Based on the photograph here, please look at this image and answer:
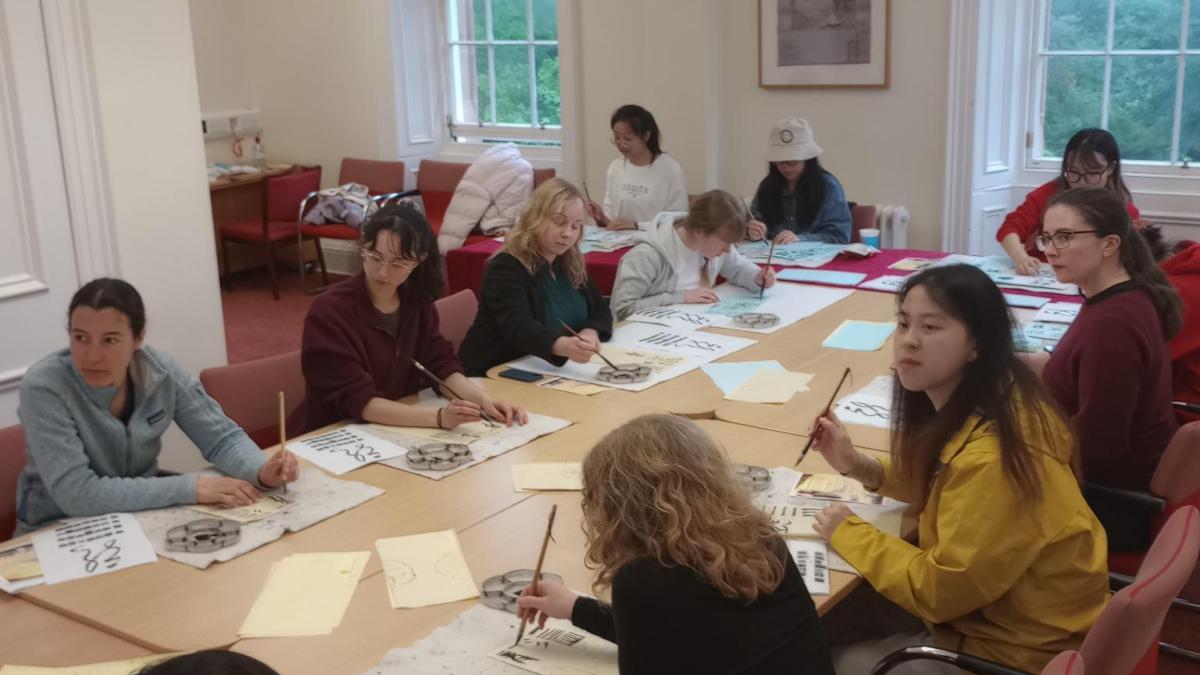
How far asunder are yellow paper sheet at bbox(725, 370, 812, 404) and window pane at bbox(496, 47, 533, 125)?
469 centimetres

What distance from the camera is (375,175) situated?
7555 millimetres

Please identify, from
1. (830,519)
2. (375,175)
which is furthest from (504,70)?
(830,519)

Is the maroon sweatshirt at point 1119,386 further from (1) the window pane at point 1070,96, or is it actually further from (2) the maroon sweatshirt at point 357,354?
(1) the window pane at point 1070,96

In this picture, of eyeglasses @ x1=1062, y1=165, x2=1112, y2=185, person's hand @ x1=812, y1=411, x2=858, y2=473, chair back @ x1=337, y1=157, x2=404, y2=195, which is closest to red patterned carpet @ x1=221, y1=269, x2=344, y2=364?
chair back @ x1=337, y1=157, x2=404, y2=195

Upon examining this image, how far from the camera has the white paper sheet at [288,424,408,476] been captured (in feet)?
8.43

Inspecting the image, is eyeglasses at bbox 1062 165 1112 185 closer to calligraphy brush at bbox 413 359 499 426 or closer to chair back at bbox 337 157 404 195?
calligraphy brush at bbox 413 359 499 426

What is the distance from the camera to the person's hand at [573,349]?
Answer: 3217 mm

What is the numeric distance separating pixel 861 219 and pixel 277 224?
12.9 feet

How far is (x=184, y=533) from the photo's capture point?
2.19m

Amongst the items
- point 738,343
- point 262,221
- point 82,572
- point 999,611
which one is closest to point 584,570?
point 999,611

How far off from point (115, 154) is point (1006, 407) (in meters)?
2.81

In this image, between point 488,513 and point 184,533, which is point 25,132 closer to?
point 184,533

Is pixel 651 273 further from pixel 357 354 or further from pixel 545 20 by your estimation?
pixel 545 20

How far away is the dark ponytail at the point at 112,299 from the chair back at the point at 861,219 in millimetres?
3672
